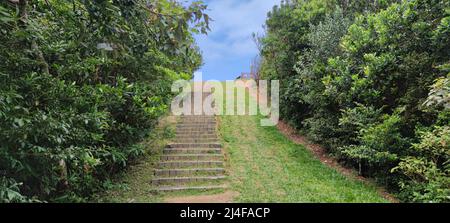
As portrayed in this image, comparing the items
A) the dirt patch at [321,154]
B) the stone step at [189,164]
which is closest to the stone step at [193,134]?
the stone step at [189,164]

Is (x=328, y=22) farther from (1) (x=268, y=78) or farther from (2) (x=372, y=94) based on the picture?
(1) (x=268, y=78)

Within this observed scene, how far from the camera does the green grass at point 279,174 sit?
5682mm

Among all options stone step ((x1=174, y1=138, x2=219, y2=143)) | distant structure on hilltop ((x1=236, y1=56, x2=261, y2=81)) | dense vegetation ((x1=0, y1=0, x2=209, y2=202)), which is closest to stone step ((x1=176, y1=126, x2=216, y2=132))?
stone step ((x1=174, y1=138, x2=219, y2=143))

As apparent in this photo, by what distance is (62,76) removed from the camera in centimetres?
471

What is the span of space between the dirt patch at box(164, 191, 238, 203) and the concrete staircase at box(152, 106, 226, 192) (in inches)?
15.7

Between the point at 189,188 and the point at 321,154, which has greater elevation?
the point at 321,154

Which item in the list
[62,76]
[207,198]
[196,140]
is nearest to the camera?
[62,76]

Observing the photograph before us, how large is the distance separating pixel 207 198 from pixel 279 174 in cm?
210

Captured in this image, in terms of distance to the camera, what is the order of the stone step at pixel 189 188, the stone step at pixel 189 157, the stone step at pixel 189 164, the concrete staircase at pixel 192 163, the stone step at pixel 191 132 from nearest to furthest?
the stone step at pixel 189 188 < the concrete staircase at pixel 192 163 < the stone step at pixel 189 164 < the stone step at pixel 189 157 < the stone step at pixel 191 132

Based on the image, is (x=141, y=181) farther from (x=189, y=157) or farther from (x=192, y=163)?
(x=189, y=157)

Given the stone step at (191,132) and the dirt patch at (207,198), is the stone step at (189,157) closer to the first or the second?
the stone step at (191,132)

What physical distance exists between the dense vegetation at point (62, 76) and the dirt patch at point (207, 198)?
4.74ft

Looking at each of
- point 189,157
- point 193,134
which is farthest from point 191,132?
point 189,157
